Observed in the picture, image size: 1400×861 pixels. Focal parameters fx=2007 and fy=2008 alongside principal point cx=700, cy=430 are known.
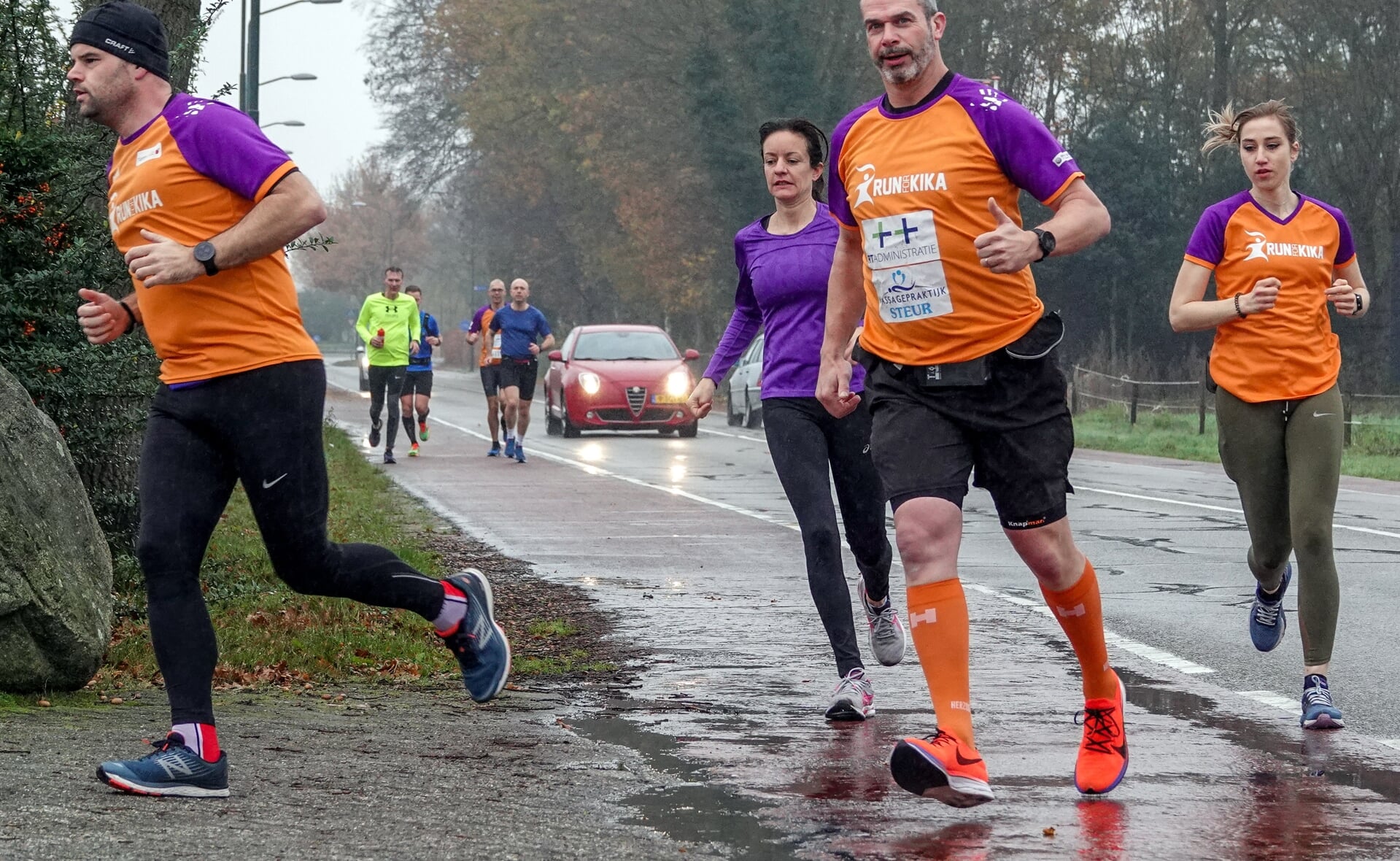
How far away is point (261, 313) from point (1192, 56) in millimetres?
46088

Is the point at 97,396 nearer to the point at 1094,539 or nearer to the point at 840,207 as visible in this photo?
Result: the point at 840,207

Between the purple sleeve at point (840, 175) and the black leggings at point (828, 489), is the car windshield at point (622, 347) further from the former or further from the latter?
the purple sleeve at point (840, 175)

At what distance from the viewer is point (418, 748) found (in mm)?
5496

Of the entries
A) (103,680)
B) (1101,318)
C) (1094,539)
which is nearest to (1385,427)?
(1094,539)

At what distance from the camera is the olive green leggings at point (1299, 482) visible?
6.41 meters

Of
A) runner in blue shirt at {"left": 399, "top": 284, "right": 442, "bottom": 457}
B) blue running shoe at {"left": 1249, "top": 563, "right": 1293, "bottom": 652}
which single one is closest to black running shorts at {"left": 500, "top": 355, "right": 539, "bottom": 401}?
runner in blue shirt at {"left": 399, "top": 284, "right": 442, "bottom": 457}

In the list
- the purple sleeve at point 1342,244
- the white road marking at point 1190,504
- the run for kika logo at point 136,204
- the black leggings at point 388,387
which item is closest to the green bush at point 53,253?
the run for kika logo at point 136,204

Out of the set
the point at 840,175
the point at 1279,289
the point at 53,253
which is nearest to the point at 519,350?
the point at 53,253

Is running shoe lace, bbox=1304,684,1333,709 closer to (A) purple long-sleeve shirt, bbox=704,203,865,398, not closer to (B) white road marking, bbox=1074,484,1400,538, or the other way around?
(A) purple long-sleeve shirt, bbox=704,203,865,398

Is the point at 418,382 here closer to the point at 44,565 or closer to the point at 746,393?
the point at 746,393

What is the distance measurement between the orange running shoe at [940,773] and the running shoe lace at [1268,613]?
2.65 metres

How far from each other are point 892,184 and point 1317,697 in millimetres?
2342

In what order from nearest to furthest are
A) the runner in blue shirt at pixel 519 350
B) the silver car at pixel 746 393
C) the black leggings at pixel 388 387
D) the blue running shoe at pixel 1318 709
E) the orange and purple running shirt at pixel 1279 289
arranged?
the blue running shoe at pixel 1318 709 < the orange and purple running shirt at pixel 1279 289 < the black leggings at pixel 388 387 < the runner in blue shirt at pixel 519 350 < the silver car at pixel 746 393

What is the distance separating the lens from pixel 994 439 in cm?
498
